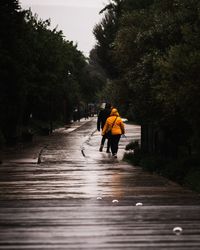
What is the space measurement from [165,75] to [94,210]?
19.1ft

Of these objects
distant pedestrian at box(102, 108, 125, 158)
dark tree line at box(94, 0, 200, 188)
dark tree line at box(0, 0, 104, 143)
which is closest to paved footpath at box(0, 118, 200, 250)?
dark tree line at box(94, 0, 200, 188)

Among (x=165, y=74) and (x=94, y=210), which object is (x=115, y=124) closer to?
(x=165, y=74)

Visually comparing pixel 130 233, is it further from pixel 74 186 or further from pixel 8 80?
pixel 8 80

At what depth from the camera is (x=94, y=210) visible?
381 inches

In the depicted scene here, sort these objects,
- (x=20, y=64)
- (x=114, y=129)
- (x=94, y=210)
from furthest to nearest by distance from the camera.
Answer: (x=20, y=64) < (x=114, y=129) < (x=94, y=210)

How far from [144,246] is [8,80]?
2052cm

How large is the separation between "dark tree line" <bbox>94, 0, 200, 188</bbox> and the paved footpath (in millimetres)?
1798

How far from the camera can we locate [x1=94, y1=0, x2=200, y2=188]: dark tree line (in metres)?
13.6

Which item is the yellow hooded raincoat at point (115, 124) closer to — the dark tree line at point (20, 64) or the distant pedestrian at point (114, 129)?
the distant pedestrian at point (114, 129)

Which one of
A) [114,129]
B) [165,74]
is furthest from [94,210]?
[114,129]

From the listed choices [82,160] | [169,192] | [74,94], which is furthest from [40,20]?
[169,192]

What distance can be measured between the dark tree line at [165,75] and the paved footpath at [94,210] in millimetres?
1798

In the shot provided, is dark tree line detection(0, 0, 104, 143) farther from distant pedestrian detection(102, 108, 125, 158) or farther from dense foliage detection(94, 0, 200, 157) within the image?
distant pedestrian detection(102, 108, 125, 158)

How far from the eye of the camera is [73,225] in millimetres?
8305
